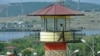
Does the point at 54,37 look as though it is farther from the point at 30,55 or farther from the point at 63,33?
the point at 30,55

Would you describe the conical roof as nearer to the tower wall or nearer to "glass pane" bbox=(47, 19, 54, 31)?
"glass pane" bbox=(47, 19, 54, 31)

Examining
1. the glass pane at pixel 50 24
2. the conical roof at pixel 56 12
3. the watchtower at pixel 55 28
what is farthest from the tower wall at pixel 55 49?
the conical roof at pixel 56 12

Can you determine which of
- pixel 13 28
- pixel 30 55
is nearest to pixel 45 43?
pixel 30 55

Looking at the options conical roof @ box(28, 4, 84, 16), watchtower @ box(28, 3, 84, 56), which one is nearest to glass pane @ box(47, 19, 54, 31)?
watchtower @ box(28, 3, 84, 56)

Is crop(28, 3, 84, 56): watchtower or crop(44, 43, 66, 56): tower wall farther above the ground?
crop(28, 3, 84, 56): watchtower

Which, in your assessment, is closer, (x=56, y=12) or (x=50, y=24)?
(x=56, y=12)

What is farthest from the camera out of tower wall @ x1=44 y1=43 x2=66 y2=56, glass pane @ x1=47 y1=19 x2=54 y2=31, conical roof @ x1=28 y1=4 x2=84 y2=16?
glass pane @ x1=47 y1=19 x2=54 y2=31

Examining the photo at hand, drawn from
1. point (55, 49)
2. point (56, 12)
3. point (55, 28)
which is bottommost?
point (55, 49)

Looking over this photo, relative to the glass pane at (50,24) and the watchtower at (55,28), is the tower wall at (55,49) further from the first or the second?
the glass pane at (50,24)

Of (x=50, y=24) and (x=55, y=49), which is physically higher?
(x=50, y=24)

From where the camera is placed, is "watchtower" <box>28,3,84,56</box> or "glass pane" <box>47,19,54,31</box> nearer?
"watchtower" <box>28,3,84,56</box>

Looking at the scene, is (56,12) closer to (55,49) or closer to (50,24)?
(50,24)

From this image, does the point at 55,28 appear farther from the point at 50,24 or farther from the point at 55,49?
the point at 55,49

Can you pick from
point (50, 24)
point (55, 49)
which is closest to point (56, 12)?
point (50, 24)
